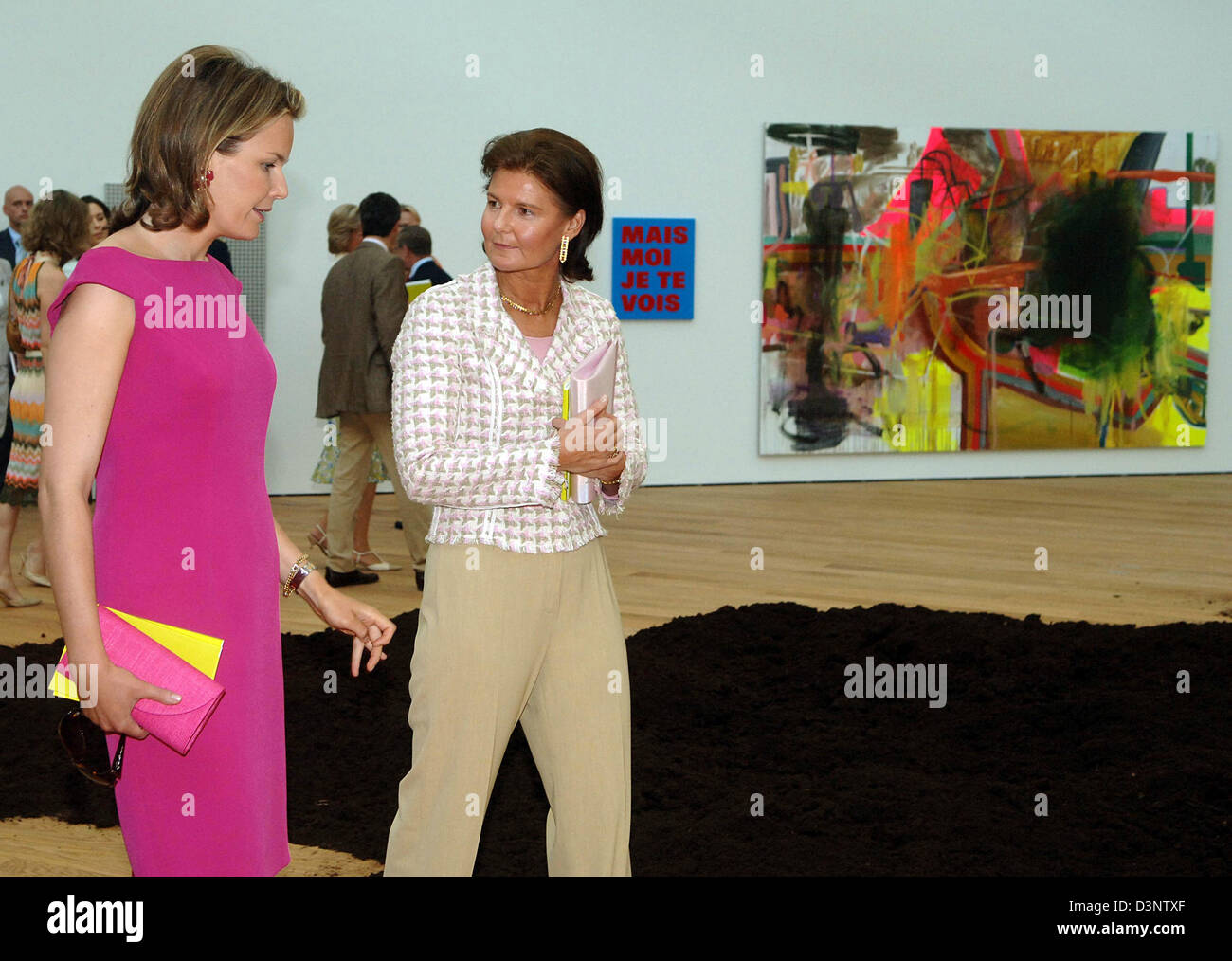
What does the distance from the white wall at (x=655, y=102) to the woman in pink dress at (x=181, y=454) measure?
8743 millimetres

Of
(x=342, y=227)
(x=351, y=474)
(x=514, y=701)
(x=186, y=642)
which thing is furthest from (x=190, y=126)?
(x=342, y=227)

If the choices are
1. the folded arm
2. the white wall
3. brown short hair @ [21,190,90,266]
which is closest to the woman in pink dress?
the folded arm

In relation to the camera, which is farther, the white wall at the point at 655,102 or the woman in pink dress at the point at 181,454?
the white wall at the point at 655,102

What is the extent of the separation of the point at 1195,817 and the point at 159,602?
10.3 feet

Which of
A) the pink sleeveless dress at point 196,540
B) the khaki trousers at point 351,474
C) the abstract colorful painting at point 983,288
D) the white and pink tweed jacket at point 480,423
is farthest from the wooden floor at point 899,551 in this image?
the pink sleeveless dress at point 196,540

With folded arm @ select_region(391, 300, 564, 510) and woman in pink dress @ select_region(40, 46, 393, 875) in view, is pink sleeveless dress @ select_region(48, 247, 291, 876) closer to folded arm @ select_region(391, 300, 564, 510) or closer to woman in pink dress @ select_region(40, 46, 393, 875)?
woman in pink dress @ select_region(40, 46, 393, 875)

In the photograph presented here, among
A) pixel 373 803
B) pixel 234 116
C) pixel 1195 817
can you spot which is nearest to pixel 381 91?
pixel 373 803

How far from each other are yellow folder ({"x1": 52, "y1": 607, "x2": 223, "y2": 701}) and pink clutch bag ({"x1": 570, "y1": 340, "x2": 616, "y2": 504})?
78cm

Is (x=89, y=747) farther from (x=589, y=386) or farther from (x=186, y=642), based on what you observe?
(x=589, y=386)

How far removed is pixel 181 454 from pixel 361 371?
5.26 m

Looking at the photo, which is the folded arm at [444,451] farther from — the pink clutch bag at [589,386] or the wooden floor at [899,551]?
the wooden floor at [899,551]

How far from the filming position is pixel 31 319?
639 centimetres

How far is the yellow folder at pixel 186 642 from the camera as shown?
178cm

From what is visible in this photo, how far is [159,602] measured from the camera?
71.2 inches
